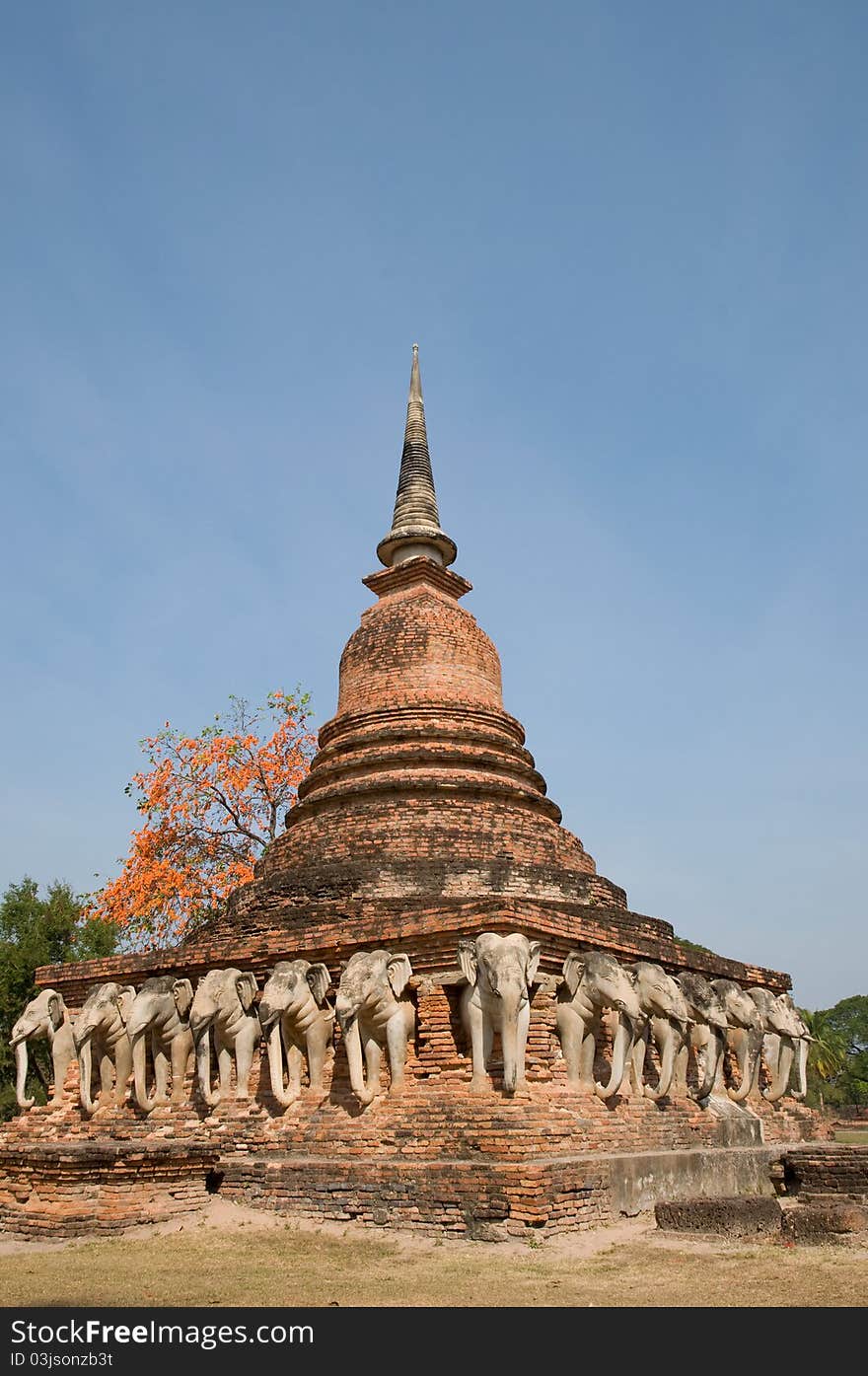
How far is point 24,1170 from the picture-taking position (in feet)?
37.4

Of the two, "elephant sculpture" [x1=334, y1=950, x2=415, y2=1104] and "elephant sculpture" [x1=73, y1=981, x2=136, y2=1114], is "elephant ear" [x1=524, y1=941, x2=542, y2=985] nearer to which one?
"elephant sculpture" [x1=334, y1=950, x2=415, y2=1104]

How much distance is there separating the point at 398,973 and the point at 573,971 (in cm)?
197

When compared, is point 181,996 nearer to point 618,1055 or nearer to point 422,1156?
point 422,1156

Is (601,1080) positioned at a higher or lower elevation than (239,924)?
lower

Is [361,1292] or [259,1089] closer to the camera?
[361,1292]

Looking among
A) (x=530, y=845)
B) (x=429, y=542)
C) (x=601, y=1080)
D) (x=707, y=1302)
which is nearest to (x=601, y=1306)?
(x=707, y=1302)

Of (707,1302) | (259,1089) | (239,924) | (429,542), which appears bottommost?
(707,1302)

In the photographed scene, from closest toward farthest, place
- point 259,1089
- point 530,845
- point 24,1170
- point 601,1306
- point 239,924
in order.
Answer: point 601,1306 → point 24,1170 → point 259,1089 → point 239,924 → point 530,845

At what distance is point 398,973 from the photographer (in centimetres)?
1188

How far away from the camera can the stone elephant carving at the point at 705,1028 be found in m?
13.4

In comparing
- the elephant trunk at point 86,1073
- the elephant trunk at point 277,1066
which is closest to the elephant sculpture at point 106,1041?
the elephant trunk at point 86,1073

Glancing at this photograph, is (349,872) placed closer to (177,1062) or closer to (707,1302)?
(177,1062)

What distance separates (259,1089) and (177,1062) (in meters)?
1.25

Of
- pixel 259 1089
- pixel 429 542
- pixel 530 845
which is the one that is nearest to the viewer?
pixel 259 1089
